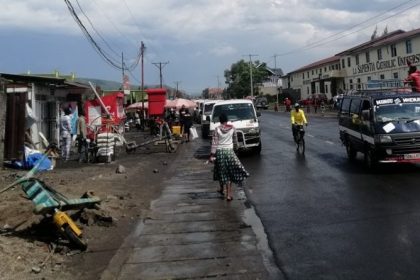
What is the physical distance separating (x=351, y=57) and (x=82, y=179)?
61664 millimetres

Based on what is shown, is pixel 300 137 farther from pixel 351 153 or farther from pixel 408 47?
pixel 408 47

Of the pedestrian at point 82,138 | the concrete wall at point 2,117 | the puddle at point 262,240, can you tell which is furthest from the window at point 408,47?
the puddle at point 262,240

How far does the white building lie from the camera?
53.9 metres

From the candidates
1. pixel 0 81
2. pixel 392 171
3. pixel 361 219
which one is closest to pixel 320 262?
pixel 361 219

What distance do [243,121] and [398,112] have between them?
23.9ft

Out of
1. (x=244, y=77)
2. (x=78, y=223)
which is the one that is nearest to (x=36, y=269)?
(x=78, y=223)

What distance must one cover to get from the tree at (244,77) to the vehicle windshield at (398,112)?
108873 millimetres

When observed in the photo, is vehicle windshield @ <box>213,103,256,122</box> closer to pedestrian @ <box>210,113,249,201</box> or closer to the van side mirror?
the van side mirror

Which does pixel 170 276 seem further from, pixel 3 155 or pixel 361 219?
pixel 3 155

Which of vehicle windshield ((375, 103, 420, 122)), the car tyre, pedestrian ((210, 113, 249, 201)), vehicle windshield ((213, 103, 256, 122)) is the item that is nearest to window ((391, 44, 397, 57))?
vehicle windshield ((213, 103, 256, 122))

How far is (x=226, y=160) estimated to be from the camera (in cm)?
1122

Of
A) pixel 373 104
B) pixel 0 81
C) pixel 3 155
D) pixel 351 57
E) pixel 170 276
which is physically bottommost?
pixel 170 276

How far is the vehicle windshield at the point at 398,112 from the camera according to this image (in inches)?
546

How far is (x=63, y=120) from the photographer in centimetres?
1847
